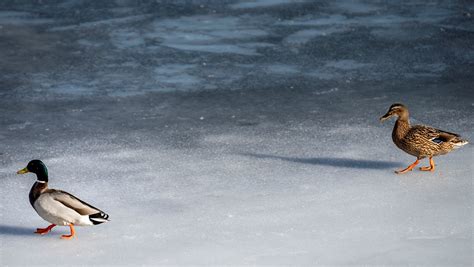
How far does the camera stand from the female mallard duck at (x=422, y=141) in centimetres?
744

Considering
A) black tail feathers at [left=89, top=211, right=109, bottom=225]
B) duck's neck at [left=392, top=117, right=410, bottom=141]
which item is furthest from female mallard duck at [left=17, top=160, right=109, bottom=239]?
duck's neck at [left=392, top=117, right=410, bottom=141]

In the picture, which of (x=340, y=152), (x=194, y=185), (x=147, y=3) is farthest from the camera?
(x=147, y=3)

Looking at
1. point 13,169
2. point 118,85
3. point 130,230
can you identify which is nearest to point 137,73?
point 118,85

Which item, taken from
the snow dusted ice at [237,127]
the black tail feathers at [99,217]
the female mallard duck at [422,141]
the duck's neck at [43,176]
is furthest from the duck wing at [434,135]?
the duck's neck at [43,176]

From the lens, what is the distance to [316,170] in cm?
768

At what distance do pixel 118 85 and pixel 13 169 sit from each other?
8.90 feet

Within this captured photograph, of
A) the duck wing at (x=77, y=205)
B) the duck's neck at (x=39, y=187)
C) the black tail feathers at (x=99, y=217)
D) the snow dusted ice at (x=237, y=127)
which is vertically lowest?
the snow dusted ice at (x=237, y=127)

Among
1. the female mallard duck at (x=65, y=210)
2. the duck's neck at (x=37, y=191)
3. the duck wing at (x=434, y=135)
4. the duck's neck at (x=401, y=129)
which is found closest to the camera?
the female mallard duck at (x=65, y=210)

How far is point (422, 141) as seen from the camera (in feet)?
24.4

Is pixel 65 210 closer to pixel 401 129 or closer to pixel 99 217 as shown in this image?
pixel 99 217

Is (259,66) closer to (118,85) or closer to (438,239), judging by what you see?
(118,85)

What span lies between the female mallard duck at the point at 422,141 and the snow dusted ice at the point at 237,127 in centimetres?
18

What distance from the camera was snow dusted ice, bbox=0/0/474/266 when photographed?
6.33 metres

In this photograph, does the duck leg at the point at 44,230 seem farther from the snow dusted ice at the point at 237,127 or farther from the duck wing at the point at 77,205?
the duck wing at the point at 77,205
